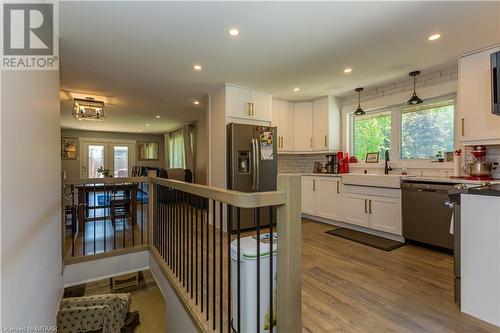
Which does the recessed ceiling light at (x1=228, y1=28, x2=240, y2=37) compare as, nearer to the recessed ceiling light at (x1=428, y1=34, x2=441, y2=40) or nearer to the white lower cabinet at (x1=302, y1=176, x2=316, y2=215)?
the recessed ceiling light at (x1=428, y1=34, x2=441, y2=40)

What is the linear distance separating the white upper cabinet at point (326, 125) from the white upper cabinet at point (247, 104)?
101 centimetres

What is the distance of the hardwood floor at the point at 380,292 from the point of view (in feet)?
5.41

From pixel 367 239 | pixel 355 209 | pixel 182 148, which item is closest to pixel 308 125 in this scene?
pixel 355 209

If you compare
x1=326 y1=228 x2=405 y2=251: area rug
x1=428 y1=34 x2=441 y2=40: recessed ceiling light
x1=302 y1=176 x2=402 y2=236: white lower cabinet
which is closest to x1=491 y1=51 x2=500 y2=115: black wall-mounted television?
x1=428 y1=34 x2=441 y2=40: recessed ceiling light

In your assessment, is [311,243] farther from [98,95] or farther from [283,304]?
[98,95]

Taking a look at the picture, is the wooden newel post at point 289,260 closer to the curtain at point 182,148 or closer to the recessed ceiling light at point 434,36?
the recessed ceiling light at point 434,36

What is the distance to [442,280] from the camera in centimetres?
225

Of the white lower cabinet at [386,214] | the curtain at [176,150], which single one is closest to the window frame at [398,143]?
the white lower cabinet at [386,214]

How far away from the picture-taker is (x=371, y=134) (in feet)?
14.0

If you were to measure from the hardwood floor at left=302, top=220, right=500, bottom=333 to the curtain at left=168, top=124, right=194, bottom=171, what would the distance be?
16.3 feet

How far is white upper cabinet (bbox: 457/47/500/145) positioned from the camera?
2.55 metres

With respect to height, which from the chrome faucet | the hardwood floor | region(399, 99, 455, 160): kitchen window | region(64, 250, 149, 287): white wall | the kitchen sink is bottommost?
region(64, 250, 149, 287): white wall

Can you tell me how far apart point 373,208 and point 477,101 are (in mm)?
1746

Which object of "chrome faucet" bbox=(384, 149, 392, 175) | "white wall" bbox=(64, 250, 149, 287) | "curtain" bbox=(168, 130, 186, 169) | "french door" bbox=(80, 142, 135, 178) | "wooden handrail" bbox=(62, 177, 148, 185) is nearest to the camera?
"white wall" bbox=(64, 250, 149, 287)
